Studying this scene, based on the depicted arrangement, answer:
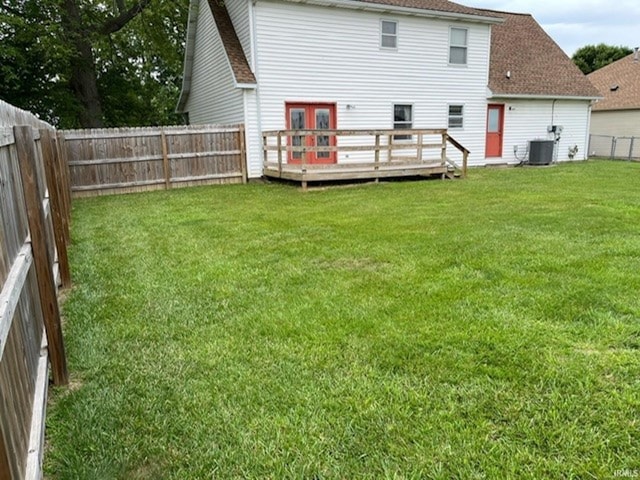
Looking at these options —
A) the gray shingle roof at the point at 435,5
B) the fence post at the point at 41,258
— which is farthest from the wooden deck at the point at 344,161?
the fence post at the point at 41,258

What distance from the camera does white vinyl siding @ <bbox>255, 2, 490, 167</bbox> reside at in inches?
483

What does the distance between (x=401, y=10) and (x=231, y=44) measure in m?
5.11

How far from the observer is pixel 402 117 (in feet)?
47.7

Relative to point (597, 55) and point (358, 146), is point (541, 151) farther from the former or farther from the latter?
point (597, 55)

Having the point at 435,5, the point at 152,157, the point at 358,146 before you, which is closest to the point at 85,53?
the point at 152,157

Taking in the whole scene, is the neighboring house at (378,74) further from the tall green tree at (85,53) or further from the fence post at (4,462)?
the fence post at (4,462)

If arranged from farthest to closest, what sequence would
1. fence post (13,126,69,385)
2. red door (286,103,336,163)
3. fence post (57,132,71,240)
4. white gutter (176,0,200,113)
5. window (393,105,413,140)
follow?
white gutter (176,0,200,113) → window (393,105,413,140) → red door (286,103,336,163) → fence post (57,132,71,240) → fence post (13,126,69,385)

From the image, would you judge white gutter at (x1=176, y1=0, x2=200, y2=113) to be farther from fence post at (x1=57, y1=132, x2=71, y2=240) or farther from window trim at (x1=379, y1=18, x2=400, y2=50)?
fence post at (x1=57, y1=132, x2=71, y2=240)

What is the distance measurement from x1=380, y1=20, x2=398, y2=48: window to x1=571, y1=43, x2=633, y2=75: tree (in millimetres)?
25412

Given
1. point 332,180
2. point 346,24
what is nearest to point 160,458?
point 332,180

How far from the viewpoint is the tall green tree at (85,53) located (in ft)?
50.5

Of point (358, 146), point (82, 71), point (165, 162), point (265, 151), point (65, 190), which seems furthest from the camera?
point (82, 71)

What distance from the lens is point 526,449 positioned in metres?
1.95

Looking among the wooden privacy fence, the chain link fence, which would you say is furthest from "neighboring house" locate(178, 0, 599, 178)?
the chain link fence
